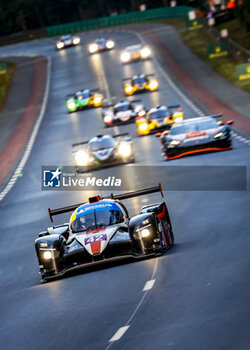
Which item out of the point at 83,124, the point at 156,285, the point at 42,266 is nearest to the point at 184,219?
the point at 42,266

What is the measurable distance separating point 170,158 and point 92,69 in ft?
183

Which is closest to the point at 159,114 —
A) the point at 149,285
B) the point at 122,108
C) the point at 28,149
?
the point at 122,108

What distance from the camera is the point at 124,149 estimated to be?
1462 inches

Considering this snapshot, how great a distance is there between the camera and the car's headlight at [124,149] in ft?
122

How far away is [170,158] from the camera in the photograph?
Answer: 35469 mm

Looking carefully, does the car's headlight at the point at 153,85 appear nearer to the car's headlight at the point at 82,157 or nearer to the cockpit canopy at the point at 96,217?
the car's headlight at the point at 82,157

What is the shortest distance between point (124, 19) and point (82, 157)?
10172cm

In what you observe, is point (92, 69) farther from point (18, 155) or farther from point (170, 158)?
point (170, 158)

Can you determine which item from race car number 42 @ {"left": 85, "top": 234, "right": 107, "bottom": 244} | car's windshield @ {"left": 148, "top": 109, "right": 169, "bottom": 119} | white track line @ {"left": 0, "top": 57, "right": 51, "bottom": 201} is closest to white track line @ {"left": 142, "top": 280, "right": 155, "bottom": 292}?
race car number 42 @ {"left": 85, "top": 234, "right": 107, "bottom": 244}

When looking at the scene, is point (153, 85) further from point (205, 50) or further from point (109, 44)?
point (109, 44)

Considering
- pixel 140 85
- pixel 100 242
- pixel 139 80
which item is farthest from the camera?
→ pixel 139 80

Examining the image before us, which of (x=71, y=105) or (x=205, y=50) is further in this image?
(x=205, y=50)

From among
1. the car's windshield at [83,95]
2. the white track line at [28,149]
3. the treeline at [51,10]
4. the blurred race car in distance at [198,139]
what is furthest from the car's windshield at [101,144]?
the treeline at [51,10]

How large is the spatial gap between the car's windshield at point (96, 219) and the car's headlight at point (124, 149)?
1757 cm
